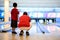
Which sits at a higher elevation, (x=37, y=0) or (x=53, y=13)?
(x=37, y=0)

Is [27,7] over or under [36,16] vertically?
over

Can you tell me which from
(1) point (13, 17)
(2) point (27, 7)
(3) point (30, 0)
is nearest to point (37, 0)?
(3) point (30, 0)

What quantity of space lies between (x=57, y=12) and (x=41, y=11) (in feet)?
9.83

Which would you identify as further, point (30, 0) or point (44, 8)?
point (44, 8)

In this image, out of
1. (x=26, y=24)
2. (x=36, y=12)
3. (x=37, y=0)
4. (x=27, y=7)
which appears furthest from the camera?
(x=36, y=12)

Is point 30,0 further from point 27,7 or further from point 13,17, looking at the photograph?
point 13,17

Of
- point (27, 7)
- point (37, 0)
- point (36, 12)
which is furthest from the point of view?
point (36, 12)

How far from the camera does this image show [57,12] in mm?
28469

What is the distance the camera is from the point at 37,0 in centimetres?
2227

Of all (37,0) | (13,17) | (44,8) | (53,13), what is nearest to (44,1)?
(37,0)

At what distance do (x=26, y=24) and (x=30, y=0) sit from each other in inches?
564

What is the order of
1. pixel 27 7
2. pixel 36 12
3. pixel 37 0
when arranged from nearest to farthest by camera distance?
pixel 37 0 < pixel 27 7 < pixel 36 12

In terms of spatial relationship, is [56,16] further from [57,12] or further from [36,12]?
[36,12]

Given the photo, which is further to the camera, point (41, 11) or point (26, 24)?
point (41, 11)
